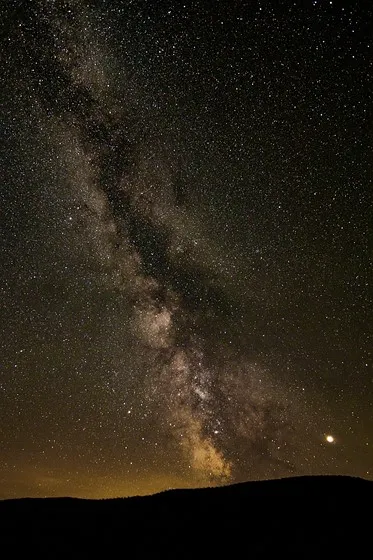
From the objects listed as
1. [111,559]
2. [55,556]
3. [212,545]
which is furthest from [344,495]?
[55,556]

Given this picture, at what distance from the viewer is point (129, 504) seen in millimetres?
13781

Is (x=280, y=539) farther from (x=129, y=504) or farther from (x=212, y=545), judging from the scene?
(x=129, y=504)

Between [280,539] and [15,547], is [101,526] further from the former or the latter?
[280,539]

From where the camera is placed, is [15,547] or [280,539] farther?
[15,547]

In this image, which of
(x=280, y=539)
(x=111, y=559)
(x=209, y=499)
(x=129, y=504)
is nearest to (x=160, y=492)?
(x=129, y=504)

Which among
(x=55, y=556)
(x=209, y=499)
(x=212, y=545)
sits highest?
(x=209, y=499)

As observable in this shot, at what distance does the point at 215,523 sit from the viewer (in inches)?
446

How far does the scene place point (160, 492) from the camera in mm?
14844

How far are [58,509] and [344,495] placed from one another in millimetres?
9081

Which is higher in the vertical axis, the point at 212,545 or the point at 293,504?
the point at 293,504

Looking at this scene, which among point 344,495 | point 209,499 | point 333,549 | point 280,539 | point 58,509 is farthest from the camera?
point 58,509

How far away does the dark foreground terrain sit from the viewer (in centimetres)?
959

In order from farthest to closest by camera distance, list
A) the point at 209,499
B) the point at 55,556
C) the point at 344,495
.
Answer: the point at 209,499
the point at 344,495
the point at 55,556

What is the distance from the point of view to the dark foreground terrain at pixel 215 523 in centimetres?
959
